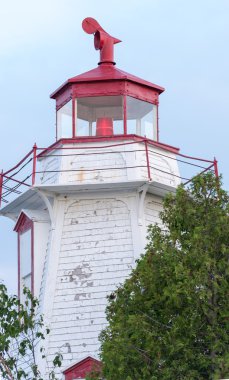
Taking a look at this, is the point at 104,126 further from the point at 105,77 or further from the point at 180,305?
the point at 180,305

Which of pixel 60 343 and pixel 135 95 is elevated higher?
pixel 135 95

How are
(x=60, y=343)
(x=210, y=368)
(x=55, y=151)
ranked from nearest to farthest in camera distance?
(x=210, y=368), (x=60, y=343), (x=55, y=151)

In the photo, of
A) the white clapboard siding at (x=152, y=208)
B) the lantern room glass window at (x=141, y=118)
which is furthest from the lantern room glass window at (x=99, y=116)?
the white clapboard siding at (x=152, y=208)

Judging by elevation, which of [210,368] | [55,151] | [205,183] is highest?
[55,151]

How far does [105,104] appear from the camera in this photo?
2636cm

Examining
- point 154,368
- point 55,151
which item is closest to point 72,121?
point 55,151

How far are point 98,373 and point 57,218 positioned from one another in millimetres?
5553

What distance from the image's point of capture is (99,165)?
2530 centimetres

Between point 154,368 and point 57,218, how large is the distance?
685 cm

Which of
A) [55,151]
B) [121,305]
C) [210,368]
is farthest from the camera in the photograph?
[55,151]

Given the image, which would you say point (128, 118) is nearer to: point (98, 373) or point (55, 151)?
point (55, 151)

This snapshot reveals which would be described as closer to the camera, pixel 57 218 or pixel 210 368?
pixel 210 368

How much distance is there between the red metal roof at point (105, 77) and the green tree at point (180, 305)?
6.00m

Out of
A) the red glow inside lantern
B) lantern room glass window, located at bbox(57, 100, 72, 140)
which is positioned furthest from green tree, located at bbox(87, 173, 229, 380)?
lantern room glass window, located at bbox(57, 100, 72, 140)
